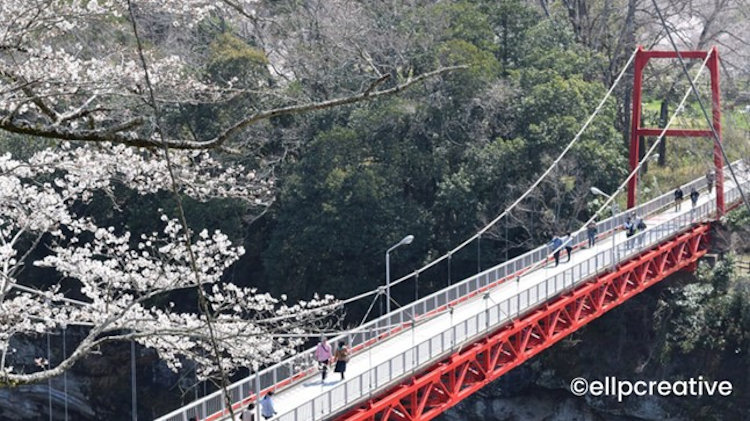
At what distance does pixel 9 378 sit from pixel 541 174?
82.1 feet

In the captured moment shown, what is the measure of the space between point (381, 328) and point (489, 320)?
2.93 m

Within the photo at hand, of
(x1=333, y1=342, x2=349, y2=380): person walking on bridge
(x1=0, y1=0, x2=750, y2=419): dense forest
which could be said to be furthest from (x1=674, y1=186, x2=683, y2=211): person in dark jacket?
(x1=333, y1=342, x2=349, y2=380): person walking on bridge

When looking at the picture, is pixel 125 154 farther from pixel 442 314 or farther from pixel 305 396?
pixel 442 314

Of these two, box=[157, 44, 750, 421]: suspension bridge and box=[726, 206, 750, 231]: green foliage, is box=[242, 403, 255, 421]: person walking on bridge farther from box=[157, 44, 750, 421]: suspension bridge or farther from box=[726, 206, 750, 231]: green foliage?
box=[726, 206, 750, 231]: green foliage

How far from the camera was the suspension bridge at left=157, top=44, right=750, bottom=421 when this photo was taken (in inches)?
705

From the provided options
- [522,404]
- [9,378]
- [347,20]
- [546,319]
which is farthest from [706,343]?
[9,378]

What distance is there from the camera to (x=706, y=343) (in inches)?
1141

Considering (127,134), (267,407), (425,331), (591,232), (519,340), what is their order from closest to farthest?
(127,134) < (267,407) < (425,331) < (519,340) < (591,232)

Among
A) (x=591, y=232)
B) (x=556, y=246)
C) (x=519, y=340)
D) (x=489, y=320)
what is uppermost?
(x=591, y=232)

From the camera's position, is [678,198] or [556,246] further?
[678,198]

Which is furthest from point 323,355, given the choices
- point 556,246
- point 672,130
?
point 672,130

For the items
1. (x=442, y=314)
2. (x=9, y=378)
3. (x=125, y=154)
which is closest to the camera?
(x=9, y=378)

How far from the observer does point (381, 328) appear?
63.9ft

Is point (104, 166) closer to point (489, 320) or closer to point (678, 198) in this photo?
point (489, 320)
